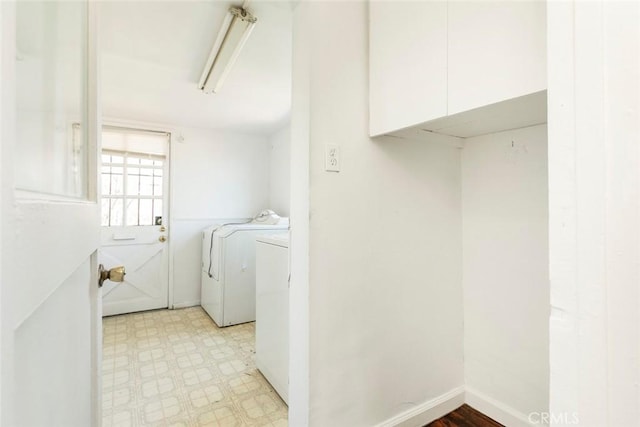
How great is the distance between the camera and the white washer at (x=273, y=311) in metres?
1.71

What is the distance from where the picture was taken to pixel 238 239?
2.99 m

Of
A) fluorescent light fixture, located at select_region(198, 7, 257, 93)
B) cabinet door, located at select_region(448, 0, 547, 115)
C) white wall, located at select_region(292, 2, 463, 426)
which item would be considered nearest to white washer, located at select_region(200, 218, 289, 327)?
fluorescent light fixture, located at select_region(198, 7, 257, 93)

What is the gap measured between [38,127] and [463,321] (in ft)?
6.41

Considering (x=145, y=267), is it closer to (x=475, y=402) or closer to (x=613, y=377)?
(x=475, y=402)

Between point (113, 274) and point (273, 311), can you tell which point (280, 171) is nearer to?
point (273, 311)

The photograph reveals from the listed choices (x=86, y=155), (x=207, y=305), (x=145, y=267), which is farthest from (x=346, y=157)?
(x=145, y=267)

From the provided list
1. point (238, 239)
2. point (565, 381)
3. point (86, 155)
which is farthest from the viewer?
point (238, 239)

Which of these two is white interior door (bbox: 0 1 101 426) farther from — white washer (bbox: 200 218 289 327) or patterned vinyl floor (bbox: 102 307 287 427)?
white washer (bbox: 200 218 289 327)

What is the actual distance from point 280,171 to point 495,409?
315 centimetres

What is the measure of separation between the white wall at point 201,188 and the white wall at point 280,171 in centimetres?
20

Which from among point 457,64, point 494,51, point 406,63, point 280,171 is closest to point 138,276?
point 280,171

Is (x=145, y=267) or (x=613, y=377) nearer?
(x=613, y=377)

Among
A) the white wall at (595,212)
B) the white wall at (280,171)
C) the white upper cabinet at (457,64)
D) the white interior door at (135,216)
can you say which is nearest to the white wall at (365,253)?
the white upper cabinet at (457,64)

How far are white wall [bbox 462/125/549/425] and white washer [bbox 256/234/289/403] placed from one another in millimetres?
1052
